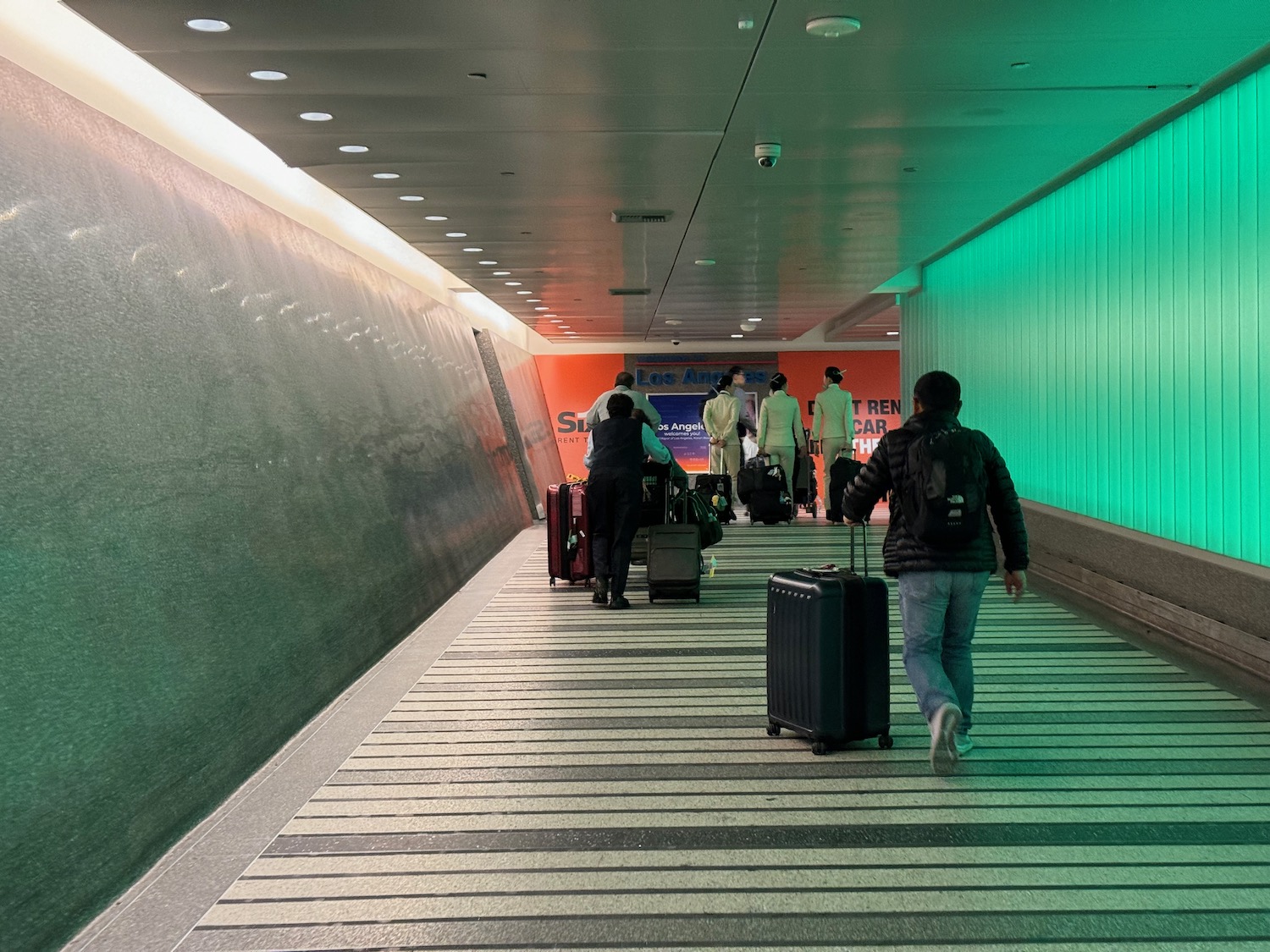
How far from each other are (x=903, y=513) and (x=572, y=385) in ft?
83.7

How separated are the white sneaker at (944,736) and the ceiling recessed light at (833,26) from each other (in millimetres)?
2936

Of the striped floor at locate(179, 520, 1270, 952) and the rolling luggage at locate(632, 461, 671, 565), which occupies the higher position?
the rolling luggage at locate(632, 461, 671, 565)

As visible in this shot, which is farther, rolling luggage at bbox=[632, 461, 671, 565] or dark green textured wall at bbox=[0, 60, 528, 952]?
rolling luggage at bbox=[632, 461, 671, 565]

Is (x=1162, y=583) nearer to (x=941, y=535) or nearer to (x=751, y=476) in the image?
(x=941, y=535)

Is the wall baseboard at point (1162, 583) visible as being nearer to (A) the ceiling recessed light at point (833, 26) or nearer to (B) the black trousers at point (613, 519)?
(B) the black trousers at point (613, 519)

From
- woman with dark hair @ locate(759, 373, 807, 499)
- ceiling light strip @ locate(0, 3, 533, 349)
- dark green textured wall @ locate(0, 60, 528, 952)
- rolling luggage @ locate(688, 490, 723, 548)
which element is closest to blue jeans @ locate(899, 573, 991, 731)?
dark green textured wall @ locate(0, 60, 528, 952)

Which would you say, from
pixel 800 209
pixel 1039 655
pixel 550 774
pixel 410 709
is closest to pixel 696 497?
pixel 800 209

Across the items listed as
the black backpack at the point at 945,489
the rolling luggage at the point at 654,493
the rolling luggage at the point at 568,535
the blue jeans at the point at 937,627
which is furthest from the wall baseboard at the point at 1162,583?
the rolling luggage at the point at 568,535

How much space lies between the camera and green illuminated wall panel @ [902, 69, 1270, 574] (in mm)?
7039

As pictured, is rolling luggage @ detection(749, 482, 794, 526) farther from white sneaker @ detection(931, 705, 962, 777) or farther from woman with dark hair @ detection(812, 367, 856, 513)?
white sneaker @ detection(931, 705, 962, 777)

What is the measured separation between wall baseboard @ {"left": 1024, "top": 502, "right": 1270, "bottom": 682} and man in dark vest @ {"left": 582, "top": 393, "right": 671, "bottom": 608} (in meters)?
3.45

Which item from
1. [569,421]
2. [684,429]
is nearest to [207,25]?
[569,421]

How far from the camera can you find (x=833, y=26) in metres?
5.37

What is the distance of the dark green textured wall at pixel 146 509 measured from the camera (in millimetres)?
3650
